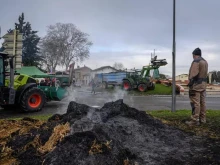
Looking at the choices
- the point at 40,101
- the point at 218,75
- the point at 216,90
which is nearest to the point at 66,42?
the point at 216,90

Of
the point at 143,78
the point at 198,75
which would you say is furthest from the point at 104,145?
the point at 143,78

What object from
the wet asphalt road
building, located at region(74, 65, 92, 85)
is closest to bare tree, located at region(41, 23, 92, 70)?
building, located at region(74, 65, 92, 85)

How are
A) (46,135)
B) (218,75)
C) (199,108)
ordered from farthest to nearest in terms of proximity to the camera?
1. (218,75)
2. (199,108)
3. (46,135)

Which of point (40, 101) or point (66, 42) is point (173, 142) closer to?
point (40, 101)

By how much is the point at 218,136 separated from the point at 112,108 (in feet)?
7.84

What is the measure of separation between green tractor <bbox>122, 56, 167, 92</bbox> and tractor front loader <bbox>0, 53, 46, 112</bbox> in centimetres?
1414

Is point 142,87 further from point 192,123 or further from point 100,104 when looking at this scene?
point 192,123

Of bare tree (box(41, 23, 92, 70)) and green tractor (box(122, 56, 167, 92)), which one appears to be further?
bare tree (box(41, 23, 92, 70))

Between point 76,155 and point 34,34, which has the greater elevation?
point 34,34

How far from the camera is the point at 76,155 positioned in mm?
3896

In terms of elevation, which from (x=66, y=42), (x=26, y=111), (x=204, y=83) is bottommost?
(x=26, y=111)

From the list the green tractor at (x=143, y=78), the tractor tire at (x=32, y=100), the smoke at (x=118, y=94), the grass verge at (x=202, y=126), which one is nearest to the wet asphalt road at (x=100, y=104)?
the tractor tire at (x=32, y=100)

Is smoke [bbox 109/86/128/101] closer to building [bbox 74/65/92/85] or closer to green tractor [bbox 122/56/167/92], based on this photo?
green tractor [bbox 122/56/167/92]

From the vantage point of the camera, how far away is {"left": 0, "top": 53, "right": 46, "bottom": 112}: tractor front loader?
34.6ft
